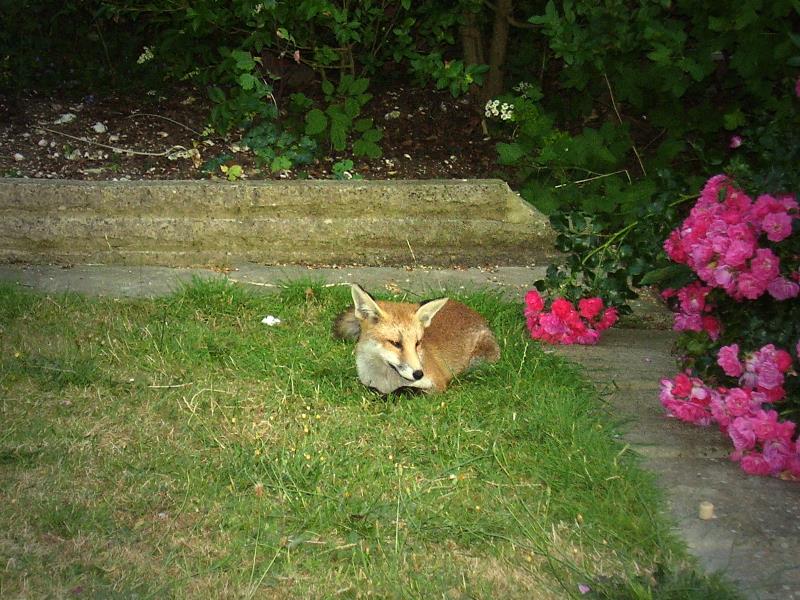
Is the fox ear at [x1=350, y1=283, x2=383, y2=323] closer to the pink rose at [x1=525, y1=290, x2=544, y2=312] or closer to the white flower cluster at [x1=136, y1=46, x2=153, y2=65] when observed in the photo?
the pink rose at [x1=525, y1=290, x2=544, y2=312]

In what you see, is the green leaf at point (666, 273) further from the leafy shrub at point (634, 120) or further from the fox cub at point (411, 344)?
the fox cub at point (411, 344)

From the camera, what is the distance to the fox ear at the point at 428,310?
4461mm

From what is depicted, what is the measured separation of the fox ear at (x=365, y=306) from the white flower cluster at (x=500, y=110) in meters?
2.58

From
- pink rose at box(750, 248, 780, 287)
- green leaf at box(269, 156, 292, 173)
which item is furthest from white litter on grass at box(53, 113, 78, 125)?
pink rose at box(750, 248, 780, 287)

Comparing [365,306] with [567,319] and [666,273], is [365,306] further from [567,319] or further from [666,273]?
[666,273]

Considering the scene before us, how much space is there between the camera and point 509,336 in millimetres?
5062

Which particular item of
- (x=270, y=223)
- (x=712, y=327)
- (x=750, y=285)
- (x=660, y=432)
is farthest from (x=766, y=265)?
(x=270, y=223)

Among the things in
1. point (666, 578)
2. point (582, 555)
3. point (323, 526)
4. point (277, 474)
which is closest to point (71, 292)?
point (277, 474)

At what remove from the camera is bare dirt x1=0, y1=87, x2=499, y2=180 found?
659cm

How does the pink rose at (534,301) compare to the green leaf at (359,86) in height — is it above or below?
below

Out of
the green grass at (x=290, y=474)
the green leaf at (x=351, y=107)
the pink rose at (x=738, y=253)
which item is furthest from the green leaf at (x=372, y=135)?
the pink rose at (x=738, y=253)

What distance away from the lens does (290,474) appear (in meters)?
3.76

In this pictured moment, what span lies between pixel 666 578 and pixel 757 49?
11.0 feet

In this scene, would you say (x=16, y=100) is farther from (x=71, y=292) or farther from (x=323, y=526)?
(x=323, y=526)
